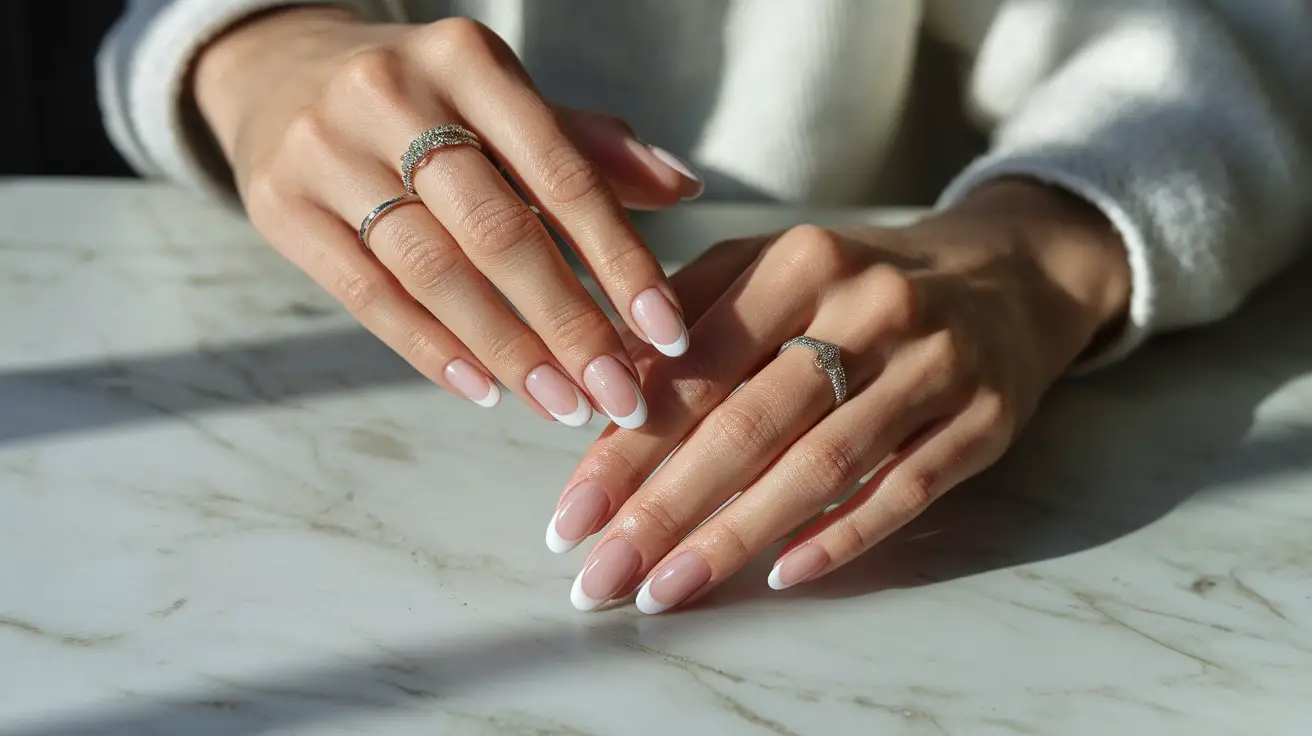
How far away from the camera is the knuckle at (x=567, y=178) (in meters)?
0.58

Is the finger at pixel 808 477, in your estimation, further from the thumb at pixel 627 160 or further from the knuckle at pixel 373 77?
the knuckle at pixel 373 77

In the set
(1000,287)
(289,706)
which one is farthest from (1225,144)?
(289,706)

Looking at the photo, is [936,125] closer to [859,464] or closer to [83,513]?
[859,464]

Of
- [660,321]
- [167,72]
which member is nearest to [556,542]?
[660,321]

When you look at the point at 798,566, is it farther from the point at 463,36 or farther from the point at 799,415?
the point at 463,36

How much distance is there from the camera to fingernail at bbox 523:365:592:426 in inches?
22.5

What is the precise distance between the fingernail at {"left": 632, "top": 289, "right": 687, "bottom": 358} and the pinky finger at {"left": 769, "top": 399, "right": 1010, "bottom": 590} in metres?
0.11

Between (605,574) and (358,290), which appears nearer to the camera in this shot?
(605,574)

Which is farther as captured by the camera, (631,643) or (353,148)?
(353,148)

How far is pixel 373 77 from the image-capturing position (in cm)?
61

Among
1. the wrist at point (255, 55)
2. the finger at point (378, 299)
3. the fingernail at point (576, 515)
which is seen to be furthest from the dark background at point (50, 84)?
the fingernail at point (576, 515)

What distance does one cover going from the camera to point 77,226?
0.93 metres

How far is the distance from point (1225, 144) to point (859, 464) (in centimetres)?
42

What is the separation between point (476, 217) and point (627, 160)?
108mm
